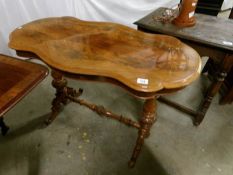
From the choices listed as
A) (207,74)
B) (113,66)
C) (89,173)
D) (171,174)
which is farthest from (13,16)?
(207,74)

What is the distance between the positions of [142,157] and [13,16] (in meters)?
1.87

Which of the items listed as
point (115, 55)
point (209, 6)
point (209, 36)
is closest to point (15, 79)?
point (115, 55)

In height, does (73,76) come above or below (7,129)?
above

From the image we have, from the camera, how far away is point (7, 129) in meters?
1.49

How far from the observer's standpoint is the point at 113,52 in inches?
40.8

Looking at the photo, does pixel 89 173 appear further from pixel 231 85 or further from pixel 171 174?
pixel 231 85

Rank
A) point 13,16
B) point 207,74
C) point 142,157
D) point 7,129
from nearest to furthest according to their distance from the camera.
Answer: point 142,157
point 7,129
point 13,16
point 207,74

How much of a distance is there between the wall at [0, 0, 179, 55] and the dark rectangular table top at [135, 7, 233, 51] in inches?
46.0

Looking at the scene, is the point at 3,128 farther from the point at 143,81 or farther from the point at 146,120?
the point at 143,81

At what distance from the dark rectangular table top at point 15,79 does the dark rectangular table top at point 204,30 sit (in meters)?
0.87

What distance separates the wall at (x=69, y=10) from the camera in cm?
194

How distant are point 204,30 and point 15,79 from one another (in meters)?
1.25

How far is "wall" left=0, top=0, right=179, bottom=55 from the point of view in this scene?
1.94 metres

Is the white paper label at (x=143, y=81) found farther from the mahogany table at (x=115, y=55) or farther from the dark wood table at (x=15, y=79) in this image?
the dark wood table at (x=15, y=79)
